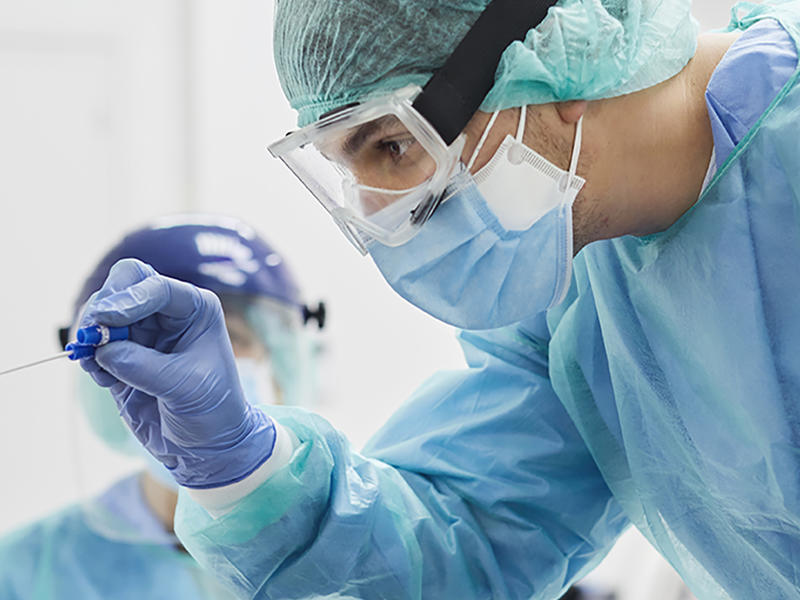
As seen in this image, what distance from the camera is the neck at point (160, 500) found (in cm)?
187

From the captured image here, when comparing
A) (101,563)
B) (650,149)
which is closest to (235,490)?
(650,149)

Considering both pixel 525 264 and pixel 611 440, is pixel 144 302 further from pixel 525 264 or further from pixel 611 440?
pixel 611 440

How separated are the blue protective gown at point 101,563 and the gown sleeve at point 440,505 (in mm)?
793

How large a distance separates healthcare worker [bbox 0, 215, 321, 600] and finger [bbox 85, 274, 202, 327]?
2.65ft

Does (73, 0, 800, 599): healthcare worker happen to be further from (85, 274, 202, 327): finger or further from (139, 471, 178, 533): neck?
(139, 471, 178, 533): neck

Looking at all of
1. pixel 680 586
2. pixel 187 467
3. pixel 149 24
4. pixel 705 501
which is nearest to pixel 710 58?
pixel 705 501

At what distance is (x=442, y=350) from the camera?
270 cm

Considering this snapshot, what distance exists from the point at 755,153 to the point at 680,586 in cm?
160

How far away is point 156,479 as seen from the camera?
1.86 meters

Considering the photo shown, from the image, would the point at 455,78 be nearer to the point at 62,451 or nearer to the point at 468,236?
the point at 468,236

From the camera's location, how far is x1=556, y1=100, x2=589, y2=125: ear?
3.17 ft

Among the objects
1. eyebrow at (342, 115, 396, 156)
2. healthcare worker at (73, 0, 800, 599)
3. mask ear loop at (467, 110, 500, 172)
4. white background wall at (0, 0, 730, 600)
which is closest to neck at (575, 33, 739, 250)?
healthcare worker at (73, 0, 800, 599)

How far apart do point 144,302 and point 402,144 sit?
0.32m

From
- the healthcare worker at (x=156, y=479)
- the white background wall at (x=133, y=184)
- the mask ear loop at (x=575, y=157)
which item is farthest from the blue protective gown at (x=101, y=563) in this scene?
the mask ear loop at (x=575, y=157)
